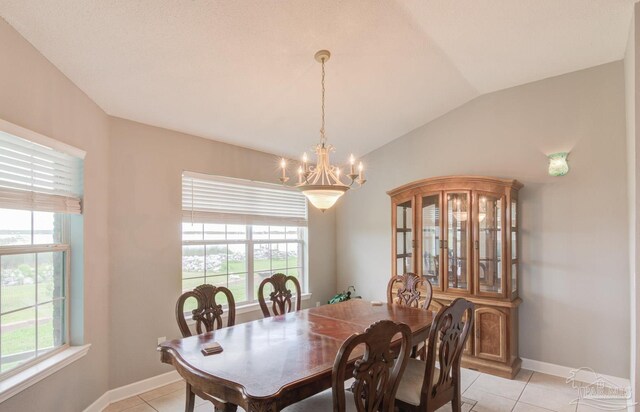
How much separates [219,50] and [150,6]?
56 centimetres

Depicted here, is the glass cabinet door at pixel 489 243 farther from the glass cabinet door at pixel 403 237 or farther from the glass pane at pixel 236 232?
the glass pane at pixel 236 232

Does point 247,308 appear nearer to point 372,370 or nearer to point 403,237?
point 403,237

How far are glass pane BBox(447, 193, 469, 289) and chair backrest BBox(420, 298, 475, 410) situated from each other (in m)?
1.54

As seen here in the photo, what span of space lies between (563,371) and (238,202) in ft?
12.4

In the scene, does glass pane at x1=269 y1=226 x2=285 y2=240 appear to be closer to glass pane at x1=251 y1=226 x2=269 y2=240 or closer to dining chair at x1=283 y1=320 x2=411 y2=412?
glass pane at x1=251 y1=226 x2=269 y2=240

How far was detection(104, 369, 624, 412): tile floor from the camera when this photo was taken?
294cm

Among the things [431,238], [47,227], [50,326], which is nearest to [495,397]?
[431,238]

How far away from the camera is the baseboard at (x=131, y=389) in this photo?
113 inches

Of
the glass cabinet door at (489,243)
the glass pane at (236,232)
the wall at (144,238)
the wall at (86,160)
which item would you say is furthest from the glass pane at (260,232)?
the glass cabinet door at (489,243)

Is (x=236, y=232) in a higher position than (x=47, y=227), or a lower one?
lower

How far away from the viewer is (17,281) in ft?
7.31

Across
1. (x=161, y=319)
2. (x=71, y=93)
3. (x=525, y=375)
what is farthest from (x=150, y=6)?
(x=525, y=375)

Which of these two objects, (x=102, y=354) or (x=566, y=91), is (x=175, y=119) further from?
(x=566, y=91)

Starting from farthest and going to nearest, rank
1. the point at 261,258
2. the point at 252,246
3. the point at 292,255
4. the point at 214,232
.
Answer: the point at 292,255 < the point at 261,258 < the point at 252,246 < the point at 214,232
